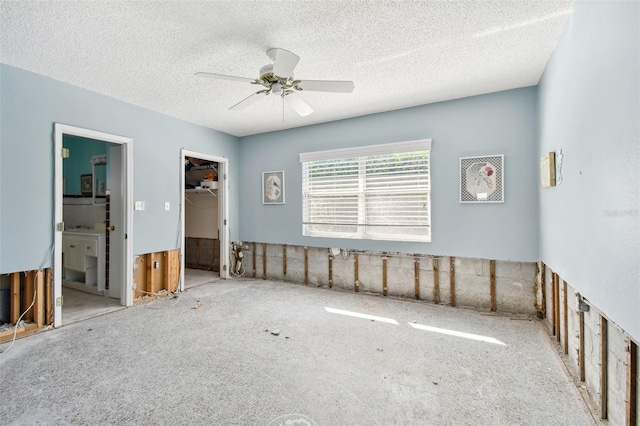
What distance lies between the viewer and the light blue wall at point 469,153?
353 centimetres

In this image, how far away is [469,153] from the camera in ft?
12.5

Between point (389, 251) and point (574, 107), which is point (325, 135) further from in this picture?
point (574, 107)

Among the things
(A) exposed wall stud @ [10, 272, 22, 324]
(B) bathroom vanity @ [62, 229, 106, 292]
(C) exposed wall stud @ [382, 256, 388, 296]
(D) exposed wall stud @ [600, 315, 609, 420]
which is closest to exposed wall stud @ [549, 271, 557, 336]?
(D) exposed wall stud @ [600, 315, 609, 420]

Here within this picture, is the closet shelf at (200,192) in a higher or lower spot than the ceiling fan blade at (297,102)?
lower

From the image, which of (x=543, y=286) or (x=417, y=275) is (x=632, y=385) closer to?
(x=543, y=286)

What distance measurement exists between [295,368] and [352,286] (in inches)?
94.2

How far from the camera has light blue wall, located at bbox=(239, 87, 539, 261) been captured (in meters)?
3.53

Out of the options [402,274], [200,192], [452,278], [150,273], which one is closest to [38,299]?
[150,273]

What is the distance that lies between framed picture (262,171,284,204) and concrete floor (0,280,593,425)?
2229 mm

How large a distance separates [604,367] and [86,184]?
23.3ft

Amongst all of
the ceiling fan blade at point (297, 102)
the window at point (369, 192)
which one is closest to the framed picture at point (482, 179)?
the window at point (369, 192)

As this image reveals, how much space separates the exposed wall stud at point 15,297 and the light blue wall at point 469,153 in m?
3.58

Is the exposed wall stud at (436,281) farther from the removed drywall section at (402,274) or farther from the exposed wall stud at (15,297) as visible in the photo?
the exposed wall stud at (15,297)

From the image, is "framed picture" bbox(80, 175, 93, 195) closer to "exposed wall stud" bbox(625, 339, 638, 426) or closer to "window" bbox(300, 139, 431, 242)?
"window" bbox(300, 139, 431, 242)
